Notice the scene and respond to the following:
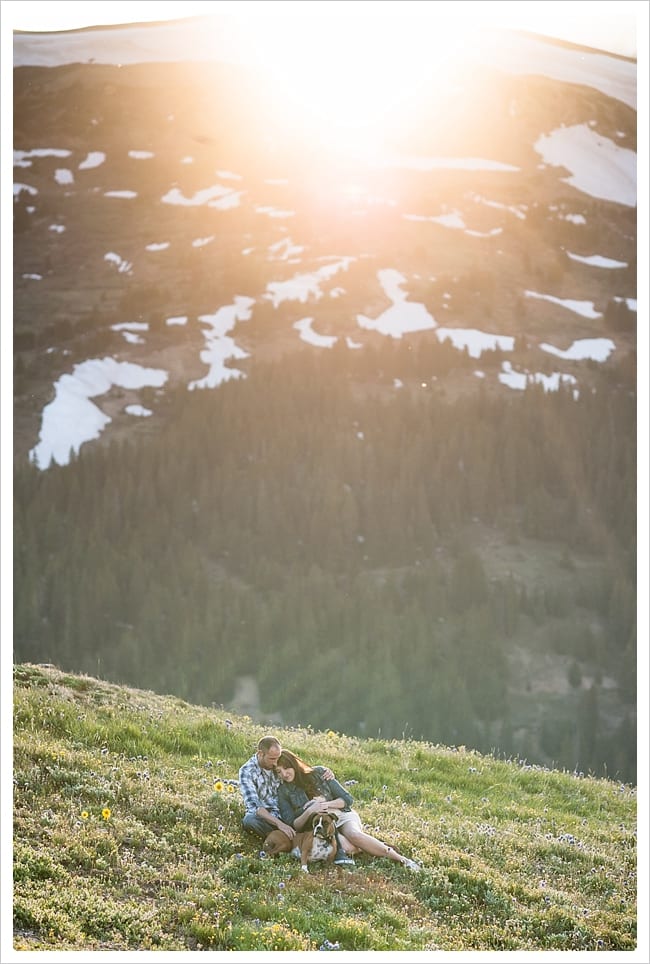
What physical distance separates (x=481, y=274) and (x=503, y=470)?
14.7m

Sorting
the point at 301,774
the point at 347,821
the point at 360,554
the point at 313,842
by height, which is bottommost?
the point at 360,554

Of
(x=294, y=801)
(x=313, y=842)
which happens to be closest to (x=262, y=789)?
(x=294, y=801)

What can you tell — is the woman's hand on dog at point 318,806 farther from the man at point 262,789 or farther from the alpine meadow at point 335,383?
the alpine meadow at point 335,383

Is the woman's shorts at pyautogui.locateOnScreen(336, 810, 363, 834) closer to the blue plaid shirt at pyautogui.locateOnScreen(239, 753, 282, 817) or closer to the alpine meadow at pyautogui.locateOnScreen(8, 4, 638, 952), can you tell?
the blue plaid shirt at pyautogui.locateOnScreen(239, 753, 282, 817)

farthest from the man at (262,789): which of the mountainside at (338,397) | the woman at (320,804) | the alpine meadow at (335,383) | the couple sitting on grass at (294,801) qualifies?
the mountainside at (338,397)

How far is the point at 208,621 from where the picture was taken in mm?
64500

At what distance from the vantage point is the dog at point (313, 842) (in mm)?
13836

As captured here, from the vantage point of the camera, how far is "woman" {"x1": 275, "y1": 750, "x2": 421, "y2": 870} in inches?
549

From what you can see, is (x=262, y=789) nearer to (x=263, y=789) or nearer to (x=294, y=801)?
(x=263, y=789)

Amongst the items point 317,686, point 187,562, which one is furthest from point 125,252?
point 317,686

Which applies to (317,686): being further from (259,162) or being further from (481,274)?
(259,162)

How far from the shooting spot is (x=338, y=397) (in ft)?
224

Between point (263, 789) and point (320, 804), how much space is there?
3.09 ft

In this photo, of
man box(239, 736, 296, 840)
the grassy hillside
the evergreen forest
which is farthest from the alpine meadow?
man box(239, 736, 296, 840)
